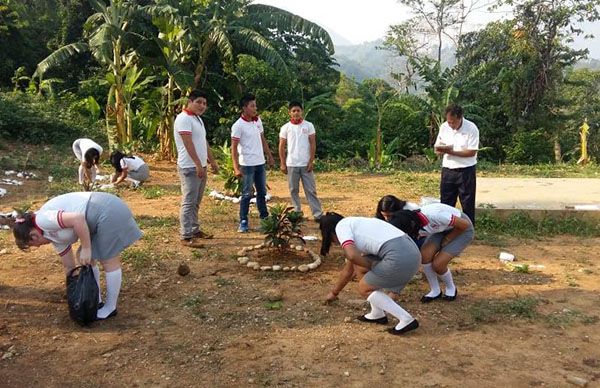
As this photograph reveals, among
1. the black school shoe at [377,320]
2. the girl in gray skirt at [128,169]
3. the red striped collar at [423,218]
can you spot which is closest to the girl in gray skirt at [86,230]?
the black school shoe at [377,320]

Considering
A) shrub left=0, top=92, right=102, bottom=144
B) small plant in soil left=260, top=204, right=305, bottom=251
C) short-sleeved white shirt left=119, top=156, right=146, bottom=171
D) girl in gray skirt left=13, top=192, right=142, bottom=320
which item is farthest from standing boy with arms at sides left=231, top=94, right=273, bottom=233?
shrub left=0, top=92, right=102, bottom=144

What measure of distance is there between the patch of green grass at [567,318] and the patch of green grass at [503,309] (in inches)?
4.8

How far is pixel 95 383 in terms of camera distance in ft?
10.5

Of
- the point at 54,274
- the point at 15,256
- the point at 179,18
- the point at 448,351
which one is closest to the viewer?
the point at 448,351

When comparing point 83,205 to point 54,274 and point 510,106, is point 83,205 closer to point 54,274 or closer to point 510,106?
point 54,274

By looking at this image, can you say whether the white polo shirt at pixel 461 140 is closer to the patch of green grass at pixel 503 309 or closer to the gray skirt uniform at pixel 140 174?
the patch of green grass at pixel 503 309

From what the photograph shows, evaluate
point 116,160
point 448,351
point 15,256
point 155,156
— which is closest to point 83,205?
point 15,256

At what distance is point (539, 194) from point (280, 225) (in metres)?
4.41

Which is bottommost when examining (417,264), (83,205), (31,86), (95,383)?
(95,383)

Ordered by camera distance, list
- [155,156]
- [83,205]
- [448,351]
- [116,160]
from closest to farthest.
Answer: [448,351], [83,205], [116,160], [155,156]

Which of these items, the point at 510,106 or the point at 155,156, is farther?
the point at 510,106

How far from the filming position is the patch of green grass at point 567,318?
3998mm

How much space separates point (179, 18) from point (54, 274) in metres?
6.90

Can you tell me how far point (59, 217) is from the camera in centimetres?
364
